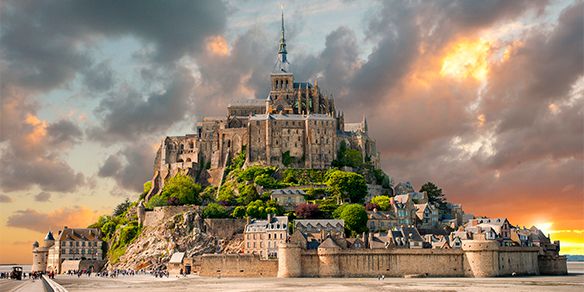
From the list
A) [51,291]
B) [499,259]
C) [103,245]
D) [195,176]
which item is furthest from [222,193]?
[51,291]

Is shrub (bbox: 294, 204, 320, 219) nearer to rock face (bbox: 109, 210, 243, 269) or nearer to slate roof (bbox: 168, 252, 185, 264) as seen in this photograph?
rock face (bbox: 109, 210, 243, 269)

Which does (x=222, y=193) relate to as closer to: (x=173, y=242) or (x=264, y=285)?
(x=173, y=242)

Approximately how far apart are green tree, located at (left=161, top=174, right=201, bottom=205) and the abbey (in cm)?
777

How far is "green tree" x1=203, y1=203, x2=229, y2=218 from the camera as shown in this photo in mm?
77375

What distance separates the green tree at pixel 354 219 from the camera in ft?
245

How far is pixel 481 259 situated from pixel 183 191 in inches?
1433

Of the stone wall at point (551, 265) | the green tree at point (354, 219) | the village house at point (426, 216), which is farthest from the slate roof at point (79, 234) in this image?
the stone wall at point (551, 265)

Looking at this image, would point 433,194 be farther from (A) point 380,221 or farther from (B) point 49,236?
(B) point 49,236

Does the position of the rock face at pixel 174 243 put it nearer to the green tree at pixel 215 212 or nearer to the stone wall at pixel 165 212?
the stone wall at pixel 165 212

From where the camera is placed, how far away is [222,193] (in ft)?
286

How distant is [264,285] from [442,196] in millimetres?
44266

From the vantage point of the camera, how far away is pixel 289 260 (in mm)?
64000

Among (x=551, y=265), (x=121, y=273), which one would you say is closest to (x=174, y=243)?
(x=121, y=273)

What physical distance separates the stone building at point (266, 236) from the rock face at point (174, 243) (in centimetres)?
184
